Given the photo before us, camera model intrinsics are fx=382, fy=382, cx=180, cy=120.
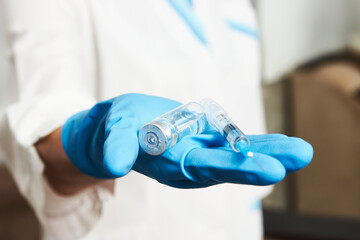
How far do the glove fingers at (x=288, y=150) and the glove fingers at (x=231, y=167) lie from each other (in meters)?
0.01

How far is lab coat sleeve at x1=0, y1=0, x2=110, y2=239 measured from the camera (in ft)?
1.74

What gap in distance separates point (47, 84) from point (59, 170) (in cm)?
13

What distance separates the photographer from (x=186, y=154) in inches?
13.2

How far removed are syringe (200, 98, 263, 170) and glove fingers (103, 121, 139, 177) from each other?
8cm

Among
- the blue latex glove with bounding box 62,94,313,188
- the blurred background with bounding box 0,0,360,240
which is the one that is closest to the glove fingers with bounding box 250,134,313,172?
the blue latex glove with bounding box 62,94,313,188

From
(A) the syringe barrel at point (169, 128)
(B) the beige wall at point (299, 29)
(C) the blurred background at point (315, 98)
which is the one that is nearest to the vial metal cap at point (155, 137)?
(A) the syringe barrel at point (169, 128)

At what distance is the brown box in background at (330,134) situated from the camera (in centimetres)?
147

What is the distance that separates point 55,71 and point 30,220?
21.7 inches

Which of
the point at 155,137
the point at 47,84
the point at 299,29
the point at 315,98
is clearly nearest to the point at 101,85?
the point at 47,84

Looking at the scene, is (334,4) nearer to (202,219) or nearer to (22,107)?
(202,219)

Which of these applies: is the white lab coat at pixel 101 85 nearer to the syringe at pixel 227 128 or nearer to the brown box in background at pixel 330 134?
the syringe at pixel 227 128

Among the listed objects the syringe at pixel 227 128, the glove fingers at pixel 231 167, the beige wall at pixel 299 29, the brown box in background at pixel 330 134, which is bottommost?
the brown box in background at pixel 330 134

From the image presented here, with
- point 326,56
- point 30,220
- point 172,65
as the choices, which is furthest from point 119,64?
point 326,56

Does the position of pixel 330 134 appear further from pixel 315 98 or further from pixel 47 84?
pixel 47 84
